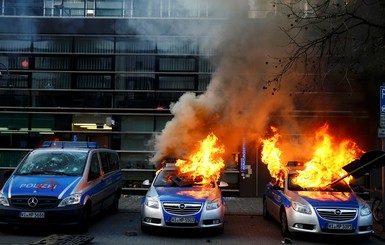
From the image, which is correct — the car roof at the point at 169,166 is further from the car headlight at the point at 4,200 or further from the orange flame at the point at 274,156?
the car headlight at the point at 4,200

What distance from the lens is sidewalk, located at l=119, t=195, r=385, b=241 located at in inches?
480

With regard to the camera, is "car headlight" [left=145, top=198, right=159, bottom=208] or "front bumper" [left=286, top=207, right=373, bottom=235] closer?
"front bumper" [left=286, top=207, right=373, bottom=235]

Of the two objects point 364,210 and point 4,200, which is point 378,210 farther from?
point 4,200

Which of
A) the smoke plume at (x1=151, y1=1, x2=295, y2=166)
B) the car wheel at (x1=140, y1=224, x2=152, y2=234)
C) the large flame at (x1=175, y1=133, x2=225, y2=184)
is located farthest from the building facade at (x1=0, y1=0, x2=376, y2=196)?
the car wheel at (x1=140, y1=224, x2=152, y2=234)

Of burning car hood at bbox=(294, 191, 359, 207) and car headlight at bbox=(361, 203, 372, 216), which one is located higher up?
burning car hood at bbox=(294, 191, 359, 207)

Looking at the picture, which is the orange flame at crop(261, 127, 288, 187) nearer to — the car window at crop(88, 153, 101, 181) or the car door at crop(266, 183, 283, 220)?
the car door at crop(266, 183, 283, 220)

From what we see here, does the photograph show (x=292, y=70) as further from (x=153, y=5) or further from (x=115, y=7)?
(x=115, y=7)

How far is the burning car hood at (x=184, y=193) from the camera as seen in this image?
839cm

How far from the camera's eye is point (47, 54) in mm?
16047

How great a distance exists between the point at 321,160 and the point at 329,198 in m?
1.97

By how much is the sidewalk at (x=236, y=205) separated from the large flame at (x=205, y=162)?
1.81 meters

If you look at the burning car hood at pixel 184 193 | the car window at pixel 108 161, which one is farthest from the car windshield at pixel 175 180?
the car window at pixel 108 161

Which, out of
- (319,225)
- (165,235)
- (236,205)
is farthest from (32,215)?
(236,205)

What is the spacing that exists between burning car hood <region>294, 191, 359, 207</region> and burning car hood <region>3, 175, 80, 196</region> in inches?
182
